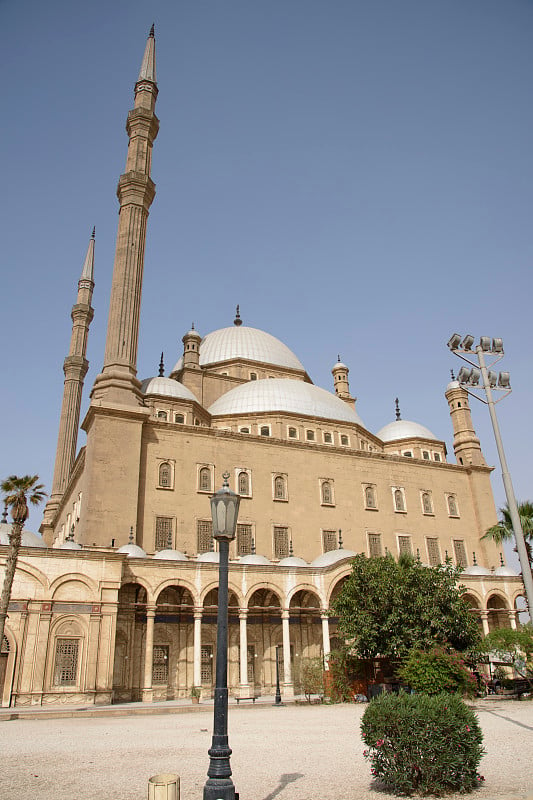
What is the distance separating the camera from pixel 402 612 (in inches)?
755

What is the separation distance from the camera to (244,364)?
4338 centimetres

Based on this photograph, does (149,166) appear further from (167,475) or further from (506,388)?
(506,388)

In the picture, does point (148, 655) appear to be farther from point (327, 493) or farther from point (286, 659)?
point (327, 493)

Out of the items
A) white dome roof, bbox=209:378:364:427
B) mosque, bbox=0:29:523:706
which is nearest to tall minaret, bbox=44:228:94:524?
mosque, bbox=0:29:523:706

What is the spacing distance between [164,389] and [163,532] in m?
10.4

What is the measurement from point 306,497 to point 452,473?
1056cm

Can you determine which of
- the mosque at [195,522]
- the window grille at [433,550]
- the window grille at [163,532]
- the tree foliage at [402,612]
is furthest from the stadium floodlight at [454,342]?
the window grille at [433,550]

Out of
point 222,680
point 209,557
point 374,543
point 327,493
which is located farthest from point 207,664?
point 222,680

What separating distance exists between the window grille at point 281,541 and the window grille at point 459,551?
1057 cm

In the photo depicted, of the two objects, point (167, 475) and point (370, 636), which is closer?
point (370, 636)

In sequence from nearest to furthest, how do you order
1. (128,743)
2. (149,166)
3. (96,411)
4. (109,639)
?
(128,743), (109,639), (96,411), (149,166)

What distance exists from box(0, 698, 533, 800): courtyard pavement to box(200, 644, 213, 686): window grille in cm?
909

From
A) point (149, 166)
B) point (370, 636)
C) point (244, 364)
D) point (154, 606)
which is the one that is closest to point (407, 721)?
point (370, 636)

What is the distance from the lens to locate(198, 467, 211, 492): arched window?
28.6 m
